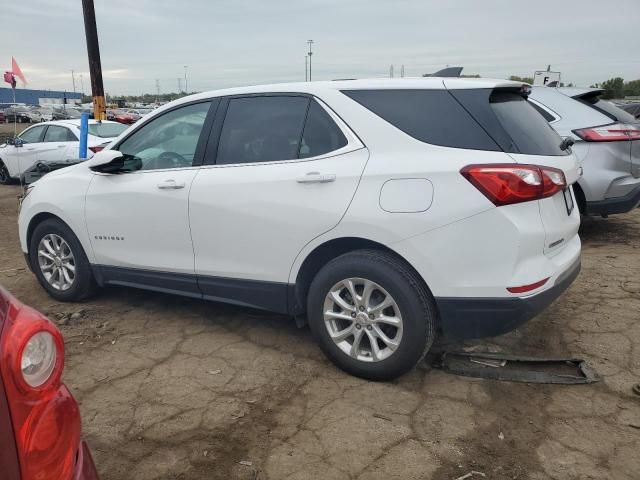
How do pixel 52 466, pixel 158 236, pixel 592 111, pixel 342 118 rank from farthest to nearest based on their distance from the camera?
pixel 592 111, pixel 158 236, pixel 342 118, pixel 52 466

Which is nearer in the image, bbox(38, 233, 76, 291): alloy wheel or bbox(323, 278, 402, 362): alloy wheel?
bbox(323, 278, 402, 362): alloy wheel

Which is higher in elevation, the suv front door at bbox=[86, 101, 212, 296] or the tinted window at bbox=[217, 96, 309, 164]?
the tinted window at bbox=[217, 96, 309, 164]

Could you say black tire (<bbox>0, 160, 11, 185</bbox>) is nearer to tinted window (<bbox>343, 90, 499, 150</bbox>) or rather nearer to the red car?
tinted window (<bbox>343, 90, 499, 150</bbox>)

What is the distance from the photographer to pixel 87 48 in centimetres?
1220

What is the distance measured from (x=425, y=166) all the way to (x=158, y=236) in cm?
199

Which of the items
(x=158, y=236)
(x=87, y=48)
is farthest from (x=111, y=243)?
(x=87, y=48)

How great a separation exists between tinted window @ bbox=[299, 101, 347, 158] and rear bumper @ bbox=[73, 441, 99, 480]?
2.10 meters

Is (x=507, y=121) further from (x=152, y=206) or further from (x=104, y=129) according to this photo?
(x=104, y=129)

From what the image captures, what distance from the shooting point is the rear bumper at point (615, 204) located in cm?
554

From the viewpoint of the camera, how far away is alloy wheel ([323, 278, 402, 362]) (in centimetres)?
301

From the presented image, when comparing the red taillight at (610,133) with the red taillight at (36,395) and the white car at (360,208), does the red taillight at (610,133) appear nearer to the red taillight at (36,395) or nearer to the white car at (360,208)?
the white car at (360,208)

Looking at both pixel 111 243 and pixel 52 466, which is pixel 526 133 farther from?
pixel 111 243

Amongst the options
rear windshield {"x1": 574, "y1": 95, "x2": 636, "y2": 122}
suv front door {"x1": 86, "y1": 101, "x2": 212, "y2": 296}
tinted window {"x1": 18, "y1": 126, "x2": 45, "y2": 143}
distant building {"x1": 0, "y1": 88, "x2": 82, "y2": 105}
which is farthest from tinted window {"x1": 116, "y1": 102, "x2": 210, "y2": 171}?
distant building {"x1": 0, "y1": 88, "x2": 82, "y2": 105}

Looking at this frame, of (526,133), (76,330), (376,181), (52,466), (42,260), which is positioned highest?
(526,133)
